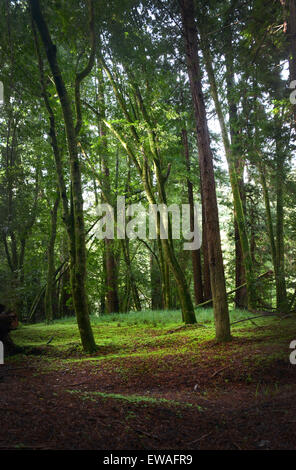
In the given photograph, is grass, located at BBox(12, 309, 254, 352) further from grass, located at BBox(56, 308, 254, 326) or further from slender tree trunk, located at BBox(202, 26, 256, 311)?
slender tree trunk, located at BBox(202, 26, 256, 311)

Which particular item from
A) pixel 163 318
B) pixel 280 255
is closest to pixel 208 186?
pixel 163 318

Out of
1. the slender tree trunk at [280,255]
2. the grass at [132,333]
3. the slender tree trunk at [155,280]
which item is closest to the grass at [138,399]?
the grass at [132,333]

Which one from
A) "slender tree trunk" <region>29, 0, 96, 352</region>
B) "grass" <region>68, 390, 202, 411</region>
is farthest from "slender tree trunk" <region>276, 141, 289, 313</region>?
"grass" <region>68, 390, 202, 411</region>

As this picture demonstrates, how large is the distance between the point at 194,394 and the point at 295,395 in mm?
1187

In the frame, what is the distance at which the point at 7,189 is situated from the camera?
13.0 metres

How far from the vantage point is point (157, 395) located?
3.95 m

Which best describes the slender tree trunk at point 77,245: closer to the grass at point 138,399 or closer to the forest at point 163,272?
the forest at point 163,272

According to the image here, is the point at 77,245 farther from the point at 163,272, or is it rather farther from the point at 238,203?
the point at 163,272

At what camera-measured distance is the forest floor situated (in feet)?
8.54

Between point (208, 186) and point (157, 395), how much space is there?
4151mm

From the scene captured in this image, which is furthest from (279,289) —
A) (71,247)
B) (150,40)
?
(150,40)

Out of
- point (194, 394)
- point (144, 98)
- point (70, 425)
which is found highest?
point (144, 98)

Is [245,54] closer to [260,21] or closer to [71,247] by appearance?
[260,21]

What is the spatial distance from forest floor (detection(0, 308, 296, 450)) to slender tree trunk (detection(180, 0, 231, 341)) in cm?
63
